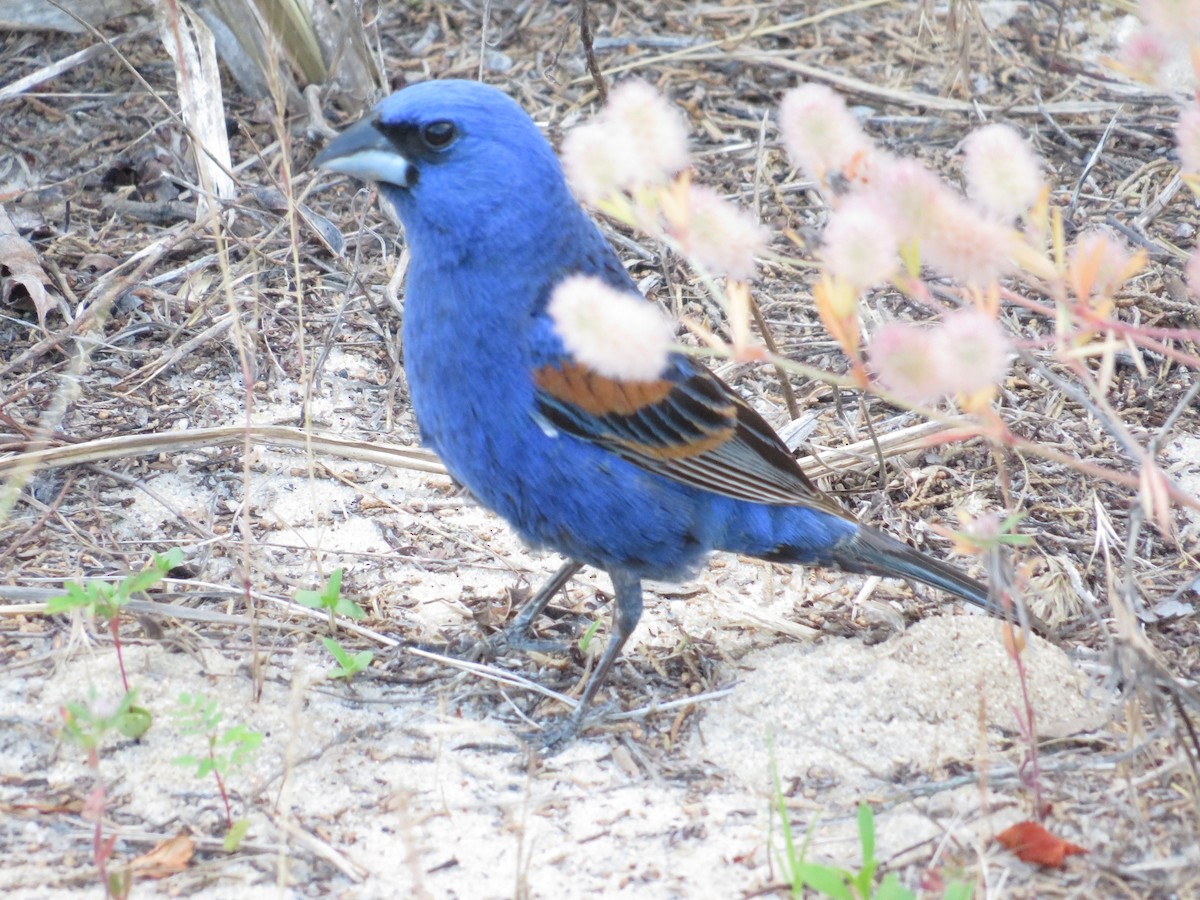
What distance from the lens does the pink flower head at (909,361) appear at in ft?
6.70

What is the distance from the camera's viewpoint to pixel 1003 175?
214 centimetres

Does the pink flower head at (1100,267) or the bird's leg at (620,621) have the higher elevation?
the pink flower head at (1100,267)

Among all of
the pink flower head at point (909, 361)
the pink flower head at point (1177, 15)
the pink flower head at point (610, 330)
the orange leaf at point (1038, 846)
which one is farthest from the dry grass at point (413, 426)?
the pink flower head at point (610, 330)

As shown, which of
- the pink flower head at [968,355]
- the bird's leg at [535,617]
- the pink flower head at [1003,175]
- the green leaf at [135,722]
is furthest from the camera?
the bird's leg at [535,617]

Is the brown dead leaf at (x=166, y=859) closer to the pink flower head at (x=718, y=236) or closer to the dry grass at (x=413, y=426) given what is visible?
the dry grass at (x=413, y=426)

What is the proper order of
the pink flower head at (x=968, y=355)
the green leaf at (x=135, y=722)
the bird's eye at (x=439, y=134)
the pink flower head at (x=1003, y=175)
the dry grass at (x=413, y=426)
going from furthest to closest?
the bird's eye at (x=439, y=134) < the green leaf at (x=135, y=722) < the dry grass at (x=413, y=426) < the pink flower head at (x=1003, y=175) < the pink flower head at (x=968, y=355)

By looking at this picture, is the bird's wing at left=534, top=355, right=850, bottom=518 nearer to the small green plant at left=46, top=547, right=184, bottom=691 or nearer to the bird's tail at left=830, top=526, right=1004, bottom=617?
the bird's tail at left=830, top=526, right=1004, bottom=617

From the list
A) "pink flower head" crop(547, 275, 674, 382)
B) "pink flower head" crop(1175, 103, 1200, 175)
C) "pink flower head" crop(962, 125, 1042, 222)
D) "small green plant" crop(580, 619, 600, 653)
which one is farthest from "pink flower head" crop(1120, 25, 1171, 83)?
"small green plant" crop(580, 619, 600, 653)

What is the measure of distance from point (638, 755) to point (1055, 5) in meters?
4.02

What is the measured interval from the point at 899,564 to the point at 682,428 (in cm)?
63

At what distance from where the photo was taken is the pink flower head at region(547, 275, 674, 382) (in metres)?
2.07

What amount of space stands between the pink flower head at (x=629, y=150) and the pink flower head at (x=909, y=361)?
444mm

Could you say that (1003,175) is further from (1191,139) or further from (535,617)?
(535,617)

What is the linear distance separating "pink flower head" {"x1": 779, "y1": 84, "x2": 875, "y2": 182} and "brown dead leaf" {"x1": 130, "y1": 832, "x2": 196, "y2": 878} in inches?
62.6
